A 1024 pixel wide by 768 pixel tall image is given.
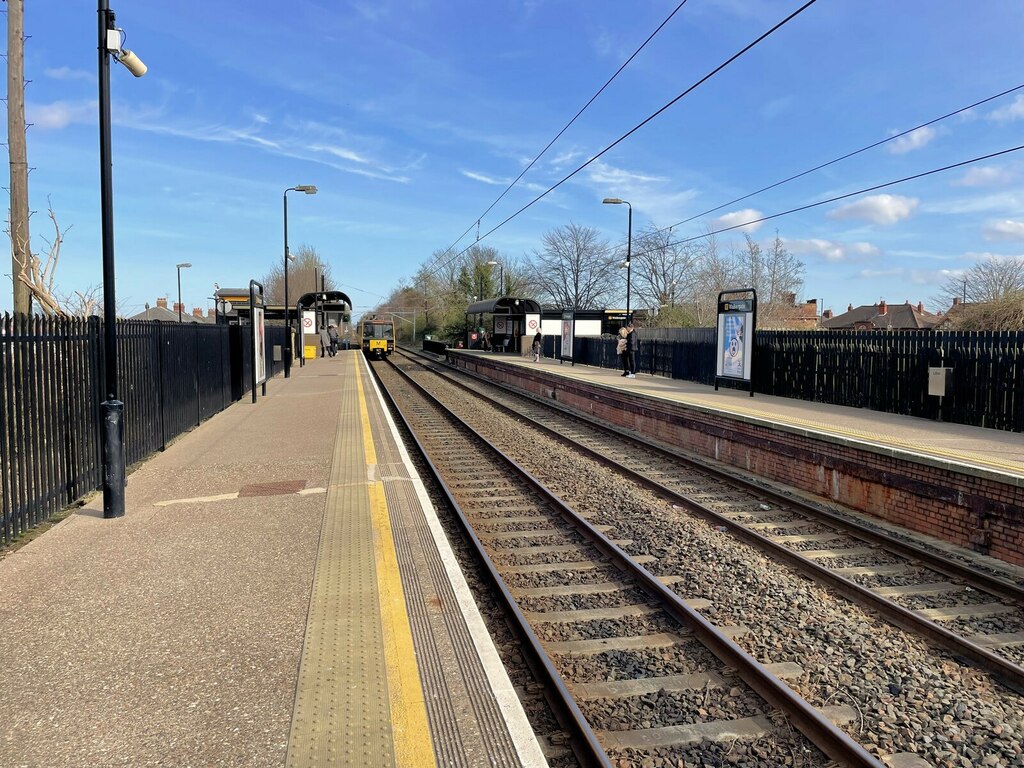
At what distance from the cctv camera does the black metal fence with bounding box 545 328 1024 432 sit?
11.9 metres

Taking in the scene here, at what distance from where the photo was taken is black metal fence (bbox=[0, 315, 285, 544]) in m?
5.76

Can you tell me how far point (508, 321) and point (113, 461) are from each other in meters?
35.9

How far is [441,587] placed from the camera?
493cm

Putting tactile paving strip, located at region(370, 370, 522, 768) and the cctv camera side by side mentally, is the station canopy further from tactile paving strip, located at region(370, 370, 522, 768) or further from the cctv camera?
tactile paving strip, located at region(370, 370, 522, 768)

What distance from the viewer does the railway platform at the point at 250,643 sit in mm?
3010

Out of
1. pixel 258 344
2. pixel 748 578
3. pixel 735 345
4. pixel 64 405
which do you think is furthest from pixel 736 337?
pixel 64 405

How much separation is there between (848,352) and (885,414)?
1.91 metres

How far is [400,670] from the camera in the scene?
365cm

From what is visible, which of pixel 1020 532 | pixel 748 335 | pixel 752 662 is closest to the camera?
pixel 752 662

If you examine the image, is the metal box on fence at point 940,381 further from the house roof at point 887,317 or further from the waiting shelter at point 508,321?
the house roof at point 887,317

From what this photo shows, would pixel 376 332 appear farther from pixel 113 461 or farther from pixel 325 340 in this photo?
pixel 113 461

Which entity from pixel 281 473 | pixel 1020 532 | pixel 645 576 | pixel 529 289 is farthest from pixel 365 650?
pixel 529 289

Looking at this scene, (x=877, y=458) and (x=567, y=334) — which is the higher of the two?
(x=567, y=334)

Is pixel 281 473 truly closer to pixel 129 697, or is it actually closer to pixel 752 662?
pixel 129 697
